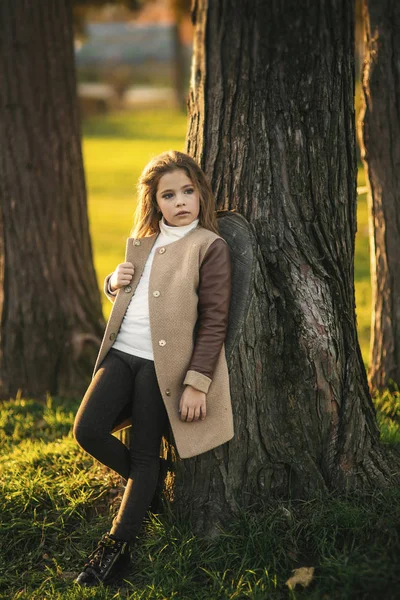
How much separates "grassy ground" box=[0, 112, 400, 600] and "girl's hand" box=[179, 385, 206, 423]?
52cm

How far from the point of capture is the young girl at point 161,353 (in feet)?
9.70

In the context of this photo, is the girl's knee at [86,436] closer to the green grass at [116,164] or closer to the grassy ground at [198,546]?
the grassy ground at [198,546]

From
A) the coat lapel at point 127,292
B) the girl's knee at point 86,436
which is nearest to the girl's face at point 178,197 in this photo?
the coat lapel at point 127,292

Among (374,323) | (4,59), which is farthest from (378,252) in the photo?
(4,59)

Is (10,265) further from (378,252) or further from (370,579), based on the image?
(370,579)

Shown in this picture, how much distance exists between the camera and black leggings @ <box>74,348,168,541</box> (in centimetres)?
304

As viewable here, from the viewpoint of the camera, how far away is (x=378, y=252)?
449 centimetres

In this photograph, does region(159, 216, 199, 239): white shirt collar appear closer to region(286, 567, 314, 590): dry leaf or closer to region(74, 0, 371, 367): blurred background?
region(74, 0, 371, 367): blurred background

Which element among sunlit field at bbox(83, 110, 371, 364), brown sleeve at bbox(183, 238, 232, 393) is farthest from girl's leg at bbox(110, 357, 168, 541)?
sunlit field at bbox(83, 110, 371, 364)

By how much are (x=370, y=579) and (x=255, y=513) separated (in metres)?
0.65

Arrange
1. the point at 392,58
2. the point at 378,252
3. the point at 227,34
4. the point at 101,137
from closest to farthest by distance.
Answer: the point at 227,34, the point at 392,58, the point at 378,252, the point at 101,137

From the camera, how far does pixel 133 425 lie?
3096 mm

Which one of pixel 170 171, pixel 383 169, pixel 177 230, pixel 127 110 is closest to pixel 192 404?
pixel 177 230

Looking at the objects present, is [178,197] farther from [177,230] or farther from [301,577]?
[301,577]
